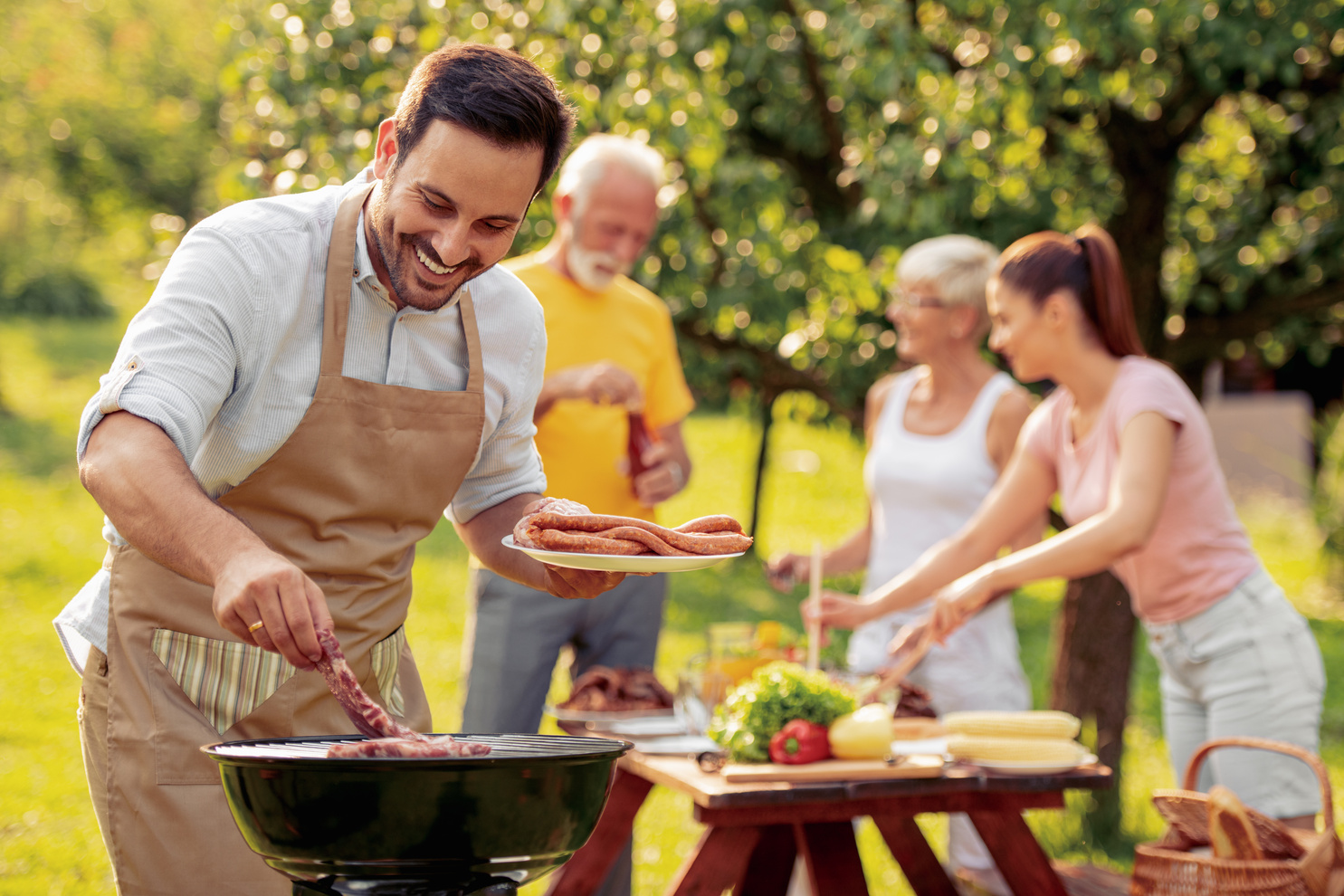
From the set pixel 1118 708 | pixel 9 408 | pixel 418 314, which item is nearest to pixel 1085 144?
pixel 1118 708

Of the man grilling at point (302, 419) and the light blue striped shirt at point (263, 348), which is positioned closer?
the light blue striped shirt at point (263, 348)

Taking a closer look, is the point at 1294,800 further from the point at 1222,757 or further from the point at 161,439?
the point at 161,439

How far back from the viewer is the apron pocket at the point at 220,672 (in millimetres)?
1930

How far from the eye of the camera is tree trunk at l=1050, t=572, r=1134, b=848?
529 cm

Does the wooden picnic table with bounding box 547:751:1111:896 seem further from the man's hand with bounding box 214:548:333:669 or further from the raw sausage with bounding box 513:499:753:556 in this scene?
the man's hand with bounding box 214:548:333:669

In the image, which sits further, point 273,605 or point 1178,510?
point 1178,510

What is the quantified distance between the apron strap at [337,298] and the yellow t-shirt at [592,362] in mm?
1629

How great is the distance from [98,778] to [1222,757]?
2.60m

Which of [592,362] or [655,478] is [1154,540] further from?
[592,362]

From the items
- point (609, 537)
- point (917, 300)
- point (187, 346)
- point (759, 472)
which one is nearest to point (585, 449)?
point (917, 300)

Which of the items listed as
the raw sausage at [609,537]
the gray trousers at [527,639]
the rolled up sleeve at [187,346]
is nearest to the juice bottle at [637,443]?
the gray trousers at [527,639]

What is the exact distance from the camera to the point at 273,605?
146cm

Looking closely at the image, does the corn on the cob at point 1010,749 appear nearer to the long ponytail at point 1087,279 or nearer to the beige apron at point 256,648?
the long ponytail at point 1087,279

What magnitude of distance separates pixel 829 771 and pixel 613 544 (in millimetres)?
1239
